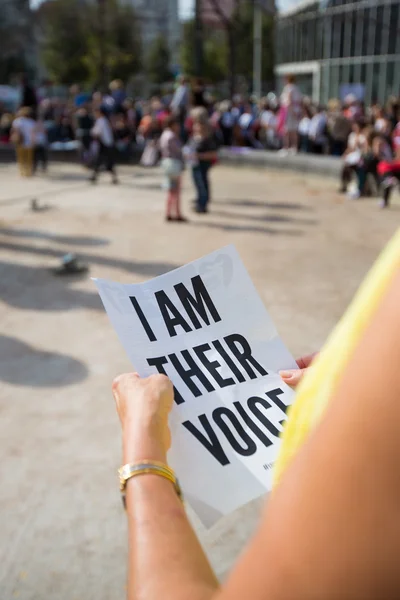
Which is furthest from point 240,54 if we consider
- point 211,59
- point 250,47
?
point 211,59

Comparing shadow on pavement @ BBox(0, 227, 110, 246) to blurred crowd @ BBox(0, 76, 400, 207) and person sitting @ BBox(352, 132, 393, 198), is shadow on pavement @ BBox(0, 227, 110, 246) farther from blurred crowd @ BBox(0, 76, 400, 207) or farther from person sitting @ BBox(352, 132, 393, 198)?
person sitting @ BBox(352, 132, 393, 198)

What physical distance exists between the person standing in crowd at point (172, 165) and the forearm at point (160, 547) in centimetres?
815

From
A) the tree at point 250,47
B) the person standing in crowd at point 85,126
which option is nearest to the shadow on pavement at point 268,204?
the person standing in crowd at point 85,126

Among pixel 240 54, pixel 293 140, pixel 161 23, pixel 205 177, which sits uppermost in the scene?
A: pixel 161 23

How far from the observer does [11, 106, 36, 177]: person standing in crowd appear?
44.6ft

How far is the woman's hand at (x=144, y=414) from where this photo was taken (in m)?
1.01

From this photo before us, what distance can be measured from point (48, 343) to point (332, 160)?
361 inches

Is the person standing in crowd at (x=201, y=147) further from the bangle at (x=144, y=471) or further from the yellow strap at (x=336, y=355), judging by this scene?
the yellow strap at (x=336, y=355)

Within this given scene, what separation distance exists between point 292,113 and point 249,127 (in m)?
2.94

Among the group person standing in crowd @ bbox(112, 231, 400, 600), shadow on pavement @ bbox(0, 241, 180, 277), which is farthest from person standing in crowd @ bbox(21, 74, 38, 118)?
person standing in crowd @ bbox(112, 231, 400, 600)

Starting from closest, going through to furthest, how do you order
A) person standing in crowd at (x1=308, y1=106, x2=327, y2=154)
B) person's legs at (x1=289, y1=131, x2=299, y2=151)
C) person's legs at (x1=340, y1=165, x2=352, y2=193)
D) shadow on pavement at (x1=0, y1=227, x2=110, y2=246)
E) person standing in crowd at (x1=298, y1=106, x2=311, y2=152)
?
shadow on pavement at (x1=0, y1=227, x2=110, y2=246) < person's legs at (x1=340, y1=165, x2=352, y2=193) < person standing in crowd at (x1=308, y1=106, x2=327, y2=154) < person's legs at (x1=289, y1=131, x2=299, y2=151) < person standing in crowd at (x1=298, y1=106, x2=311, y2=152)

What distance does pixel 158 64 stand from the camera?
59312 mm

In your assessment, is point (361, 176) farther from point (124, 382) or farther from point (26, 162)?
point (124, 382)

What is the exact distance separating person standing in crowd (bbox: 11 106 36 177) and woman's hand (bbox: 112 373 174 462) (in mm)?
13402
